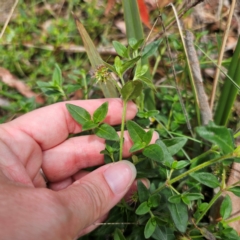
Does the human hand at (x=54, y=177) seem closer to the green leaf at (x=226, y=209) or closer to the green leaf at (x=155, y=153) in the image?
the green leaf at (x=155, y=153)

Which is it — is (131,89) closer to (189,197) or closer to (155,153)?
(155,153)

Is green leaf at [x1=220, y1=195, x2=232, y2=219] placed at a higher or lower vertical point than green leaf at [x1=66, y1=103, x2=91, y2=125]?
lower

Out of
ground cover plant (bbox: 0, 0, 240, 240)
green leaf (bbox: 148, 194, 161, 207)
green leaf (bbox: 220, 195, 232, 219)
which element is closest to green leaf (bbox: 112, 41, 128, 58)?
ground cover plant (bbox: 0, 0, 240, 240)

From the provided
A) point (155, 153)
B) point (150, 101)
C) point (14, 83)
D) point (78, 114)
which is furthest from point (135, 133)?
point (14, 83)

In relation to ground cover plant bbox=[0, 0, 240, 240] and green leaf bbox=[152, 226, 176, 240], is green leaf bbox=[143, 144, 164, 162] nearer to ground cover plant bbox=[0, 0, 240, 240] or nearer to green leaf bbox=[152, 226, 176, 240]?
ground cover plant bbox=[0, 0, 240, 240]

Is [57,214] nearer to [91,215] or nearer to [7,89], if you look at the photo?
[91,215]

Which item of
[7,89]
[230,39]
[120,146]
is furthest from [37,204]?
[230,39]

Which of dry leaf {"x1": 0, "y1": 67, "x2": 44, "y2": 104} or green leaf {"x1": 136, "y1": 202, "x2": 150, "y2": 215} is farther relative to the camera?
dry leaf {"x1": 0, "y1": 67, "x2": 44, "y2": 104}
